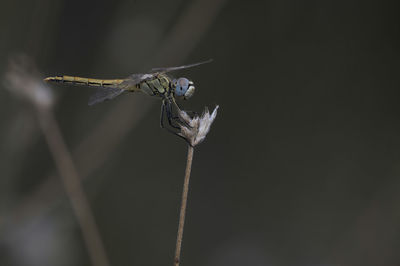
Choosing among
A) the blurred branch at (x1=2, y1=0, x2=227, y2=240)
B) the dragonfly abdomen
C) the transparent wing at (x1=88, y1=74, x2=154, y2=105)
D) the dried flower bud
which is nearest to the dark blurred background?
the blurred branch at (x1=2, y1=0, x2=227, y2=240)

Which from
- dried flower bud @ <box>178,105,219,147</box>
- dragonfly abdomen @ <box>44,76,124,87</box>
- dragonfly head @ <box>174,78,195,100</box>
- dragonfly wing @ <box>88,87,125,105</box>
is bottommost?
dried flower bud @ <box>178,105,219,147</box>

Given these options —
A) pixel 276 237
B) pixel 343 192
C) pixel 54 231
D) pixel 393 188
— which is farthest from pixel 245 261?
pixel 54 231

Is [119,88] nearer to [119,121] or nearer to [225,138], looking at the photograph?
[119,121]

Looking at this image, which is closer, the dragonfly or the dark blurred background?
the dragonfly

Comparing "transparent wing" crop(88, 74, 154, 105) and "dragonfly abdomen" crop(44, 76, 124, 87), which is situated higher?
"dragonfly abdomen" crop(44, 76, 124, 87)

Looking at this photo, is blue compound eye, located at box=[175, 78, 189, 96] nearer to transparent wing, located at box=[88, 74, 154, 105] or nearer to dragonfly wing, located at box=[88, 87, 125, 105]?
transparent wing, located at box=[88, 74, 154, 105]
